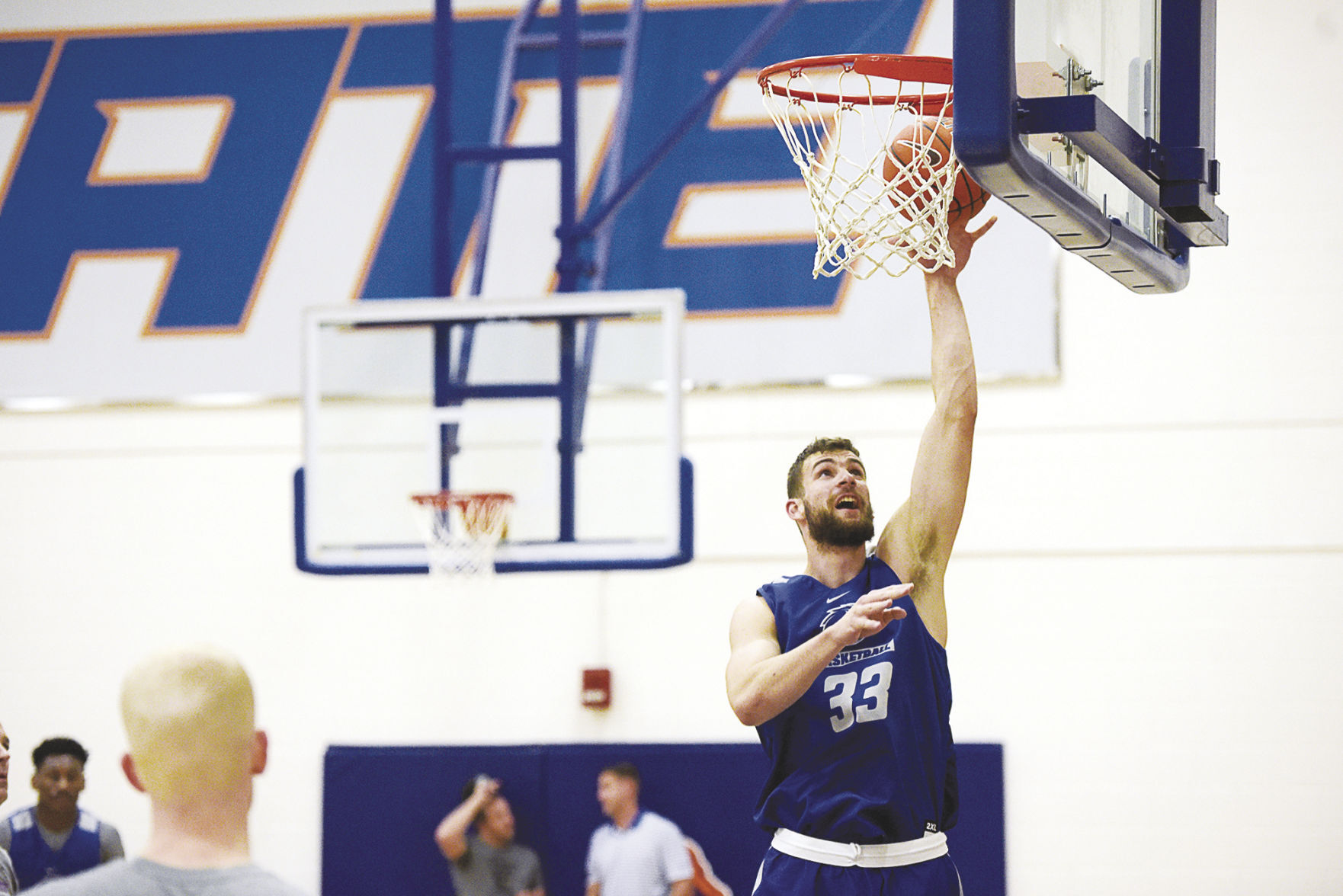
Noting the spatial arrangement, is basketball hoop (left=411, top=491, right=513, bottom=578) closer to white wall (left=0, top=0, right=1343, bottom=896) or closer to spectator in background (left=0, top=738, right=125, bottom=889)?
white wall (left=0, top=0, right=1343, bottom=896)

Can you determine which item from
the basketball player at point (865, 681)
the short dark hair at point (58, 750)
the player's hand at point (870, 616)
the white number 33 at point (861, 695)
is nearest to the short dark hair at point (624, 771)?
the short dark hair at point (58, 750)

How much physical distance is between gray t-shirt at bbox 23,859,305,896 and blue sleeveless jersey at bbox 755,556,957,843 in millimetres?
1534

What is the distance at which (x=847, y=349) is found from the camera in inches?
286

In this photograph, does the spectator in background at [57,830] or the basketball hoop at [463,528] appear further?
the spectator in background at [57,830]

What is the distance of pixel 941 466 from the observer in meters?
3.38

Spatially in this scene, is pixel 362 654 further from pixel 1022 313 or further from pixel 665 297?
pixel 1022 313

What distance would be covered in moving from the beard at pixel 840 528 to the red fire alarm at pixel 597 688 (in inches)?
161

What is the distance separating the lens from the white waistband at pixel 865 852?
321cm

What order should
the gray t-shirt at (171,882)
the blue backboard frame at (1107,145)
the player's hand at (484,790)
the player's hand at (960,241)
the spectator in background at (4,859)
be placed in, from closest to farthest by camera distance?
the gray t-shirt at (171,882), the blue backboard frame at (1107,145), the player's hand at (960,241), the spectator in background at (4,859), the player's hand at (484,790)

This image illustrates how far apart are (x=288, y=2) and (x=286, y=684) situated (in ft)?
12.0

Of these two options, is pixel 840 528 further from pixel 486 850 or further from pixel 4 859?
pixel 486 850

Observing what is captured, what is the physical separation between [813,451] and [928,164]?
727 mm

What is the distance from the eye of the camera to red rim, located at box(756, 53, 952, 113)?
3412mm

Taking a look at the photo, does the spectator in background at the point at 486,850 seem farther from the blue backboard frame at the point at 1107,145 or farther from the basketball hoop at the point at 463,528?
the blue backboard frame at the point at 1107,145
